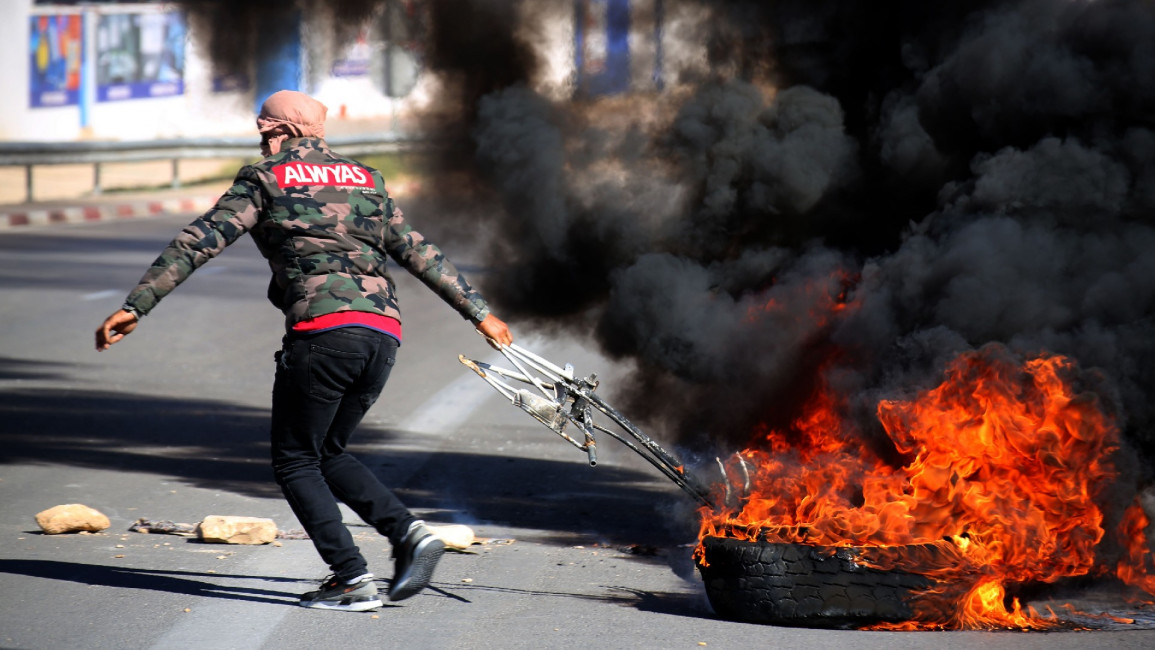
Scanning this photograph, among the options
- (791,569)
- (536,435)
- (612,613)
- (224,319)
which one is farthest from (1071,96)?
(224,319)

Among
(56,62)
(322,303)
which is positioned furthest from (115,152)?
(322,303)

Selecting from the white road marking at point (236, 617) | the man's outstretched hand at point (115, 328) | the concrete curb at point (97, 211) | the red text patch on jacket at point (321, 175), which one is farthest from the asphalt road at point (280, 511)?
the concrete curb at point (97, 211)

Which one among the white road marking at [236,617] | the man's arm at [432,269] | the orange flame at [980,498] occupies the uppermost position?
the man's arm at [432,269]

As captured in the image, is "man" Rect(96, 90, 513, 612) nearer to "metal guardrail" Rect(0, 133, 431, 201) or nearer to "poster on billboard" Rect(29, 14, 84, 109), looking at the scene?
"metal guardrail" Rect(0, 133, 431, 201)

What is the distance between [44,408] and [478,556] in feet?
13.7

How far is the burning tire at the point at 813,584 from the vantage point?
167 inches

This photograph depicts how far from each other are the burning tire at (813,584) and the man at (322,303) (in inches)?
39.9

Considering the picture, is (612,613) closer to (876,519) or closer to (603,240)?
(876,519)

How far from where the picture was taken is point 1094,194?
4.80m

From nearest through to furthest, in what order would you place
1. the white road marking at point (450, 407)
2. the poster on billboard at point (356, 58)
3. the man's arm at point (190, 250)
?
1. the man's arm at point (190, 250)
2. the poster on billboard at point (356, 58)
3. the white road marking at point (450, 407)

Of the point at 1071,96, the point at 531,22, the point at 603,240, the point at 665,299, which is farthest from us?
the point at 531,22

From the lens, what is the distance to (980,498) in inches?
172

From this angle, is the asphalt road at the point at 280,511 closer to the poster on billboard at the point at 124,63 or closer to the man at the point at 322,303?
the man at the point at 322,303

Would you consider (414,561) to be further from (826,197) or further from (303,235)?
(826,197)
